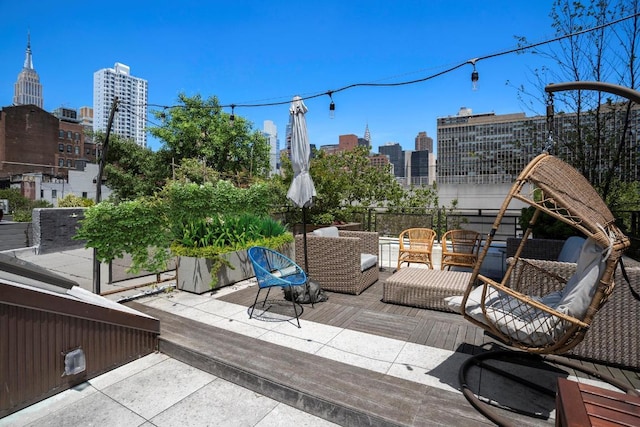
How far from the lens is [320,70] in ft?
31.6

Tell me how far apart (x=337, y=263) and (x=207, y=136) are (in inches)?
694

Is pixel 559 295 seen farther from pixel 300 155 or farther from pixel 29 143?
pixel 29 143

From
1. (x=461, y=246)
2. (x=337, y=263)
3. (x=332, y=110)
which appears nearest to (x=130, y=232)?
(x=337, y=263)

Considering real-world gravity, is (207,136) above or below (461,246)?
above

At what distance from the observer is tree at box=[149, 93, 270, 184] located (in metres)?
19.3

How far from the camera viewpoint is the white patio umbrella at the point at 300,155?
449 centimetres

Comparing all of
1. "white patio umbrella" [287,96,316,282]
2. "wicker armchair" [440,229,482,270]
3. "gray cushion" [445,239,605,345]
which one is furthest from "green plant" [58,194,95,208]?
"gray cushion" [445,239,605,345]

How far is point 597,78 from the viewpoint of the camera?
211 inches

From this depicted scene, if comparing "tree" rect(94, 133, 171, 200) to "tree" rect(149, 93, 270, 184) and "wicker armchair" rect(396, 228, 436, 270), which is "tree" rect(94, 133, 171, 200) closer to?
"tree" rect(149, 93, 270, 184)

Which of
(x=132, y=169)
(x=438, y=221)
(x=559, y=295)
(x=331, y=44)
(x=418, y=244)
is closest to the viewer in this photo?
(x=559, y=295)

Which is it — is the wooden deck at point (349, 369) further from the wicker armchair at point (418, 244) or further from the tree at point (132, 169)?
the tree at point (132, 169)

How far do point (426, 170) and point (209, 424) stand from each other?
11283 millimetres

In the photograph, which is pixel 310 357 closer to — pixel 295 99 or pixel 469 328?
pixel 469 328

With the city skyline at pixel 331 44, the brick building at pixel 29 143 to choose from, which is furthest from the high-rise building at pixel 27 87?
the city skyline at pixel 331 44
